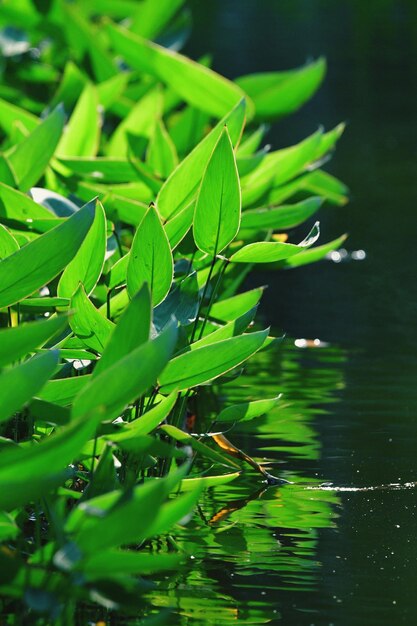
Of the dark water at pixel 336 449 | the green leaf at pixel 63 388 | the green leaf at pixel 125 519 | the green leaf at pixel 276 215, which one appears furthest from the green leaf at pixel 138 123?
the green leaf at pixel 125 519

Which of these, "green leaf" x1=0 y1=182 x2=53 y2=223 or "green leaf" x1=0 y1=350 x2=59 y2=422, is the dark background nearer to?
"green leaf" x1=0 y1=350 x2=59 y2=422

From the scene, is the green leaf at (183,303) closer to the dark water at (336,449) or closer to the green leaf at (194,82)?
the dark water at (336,449)

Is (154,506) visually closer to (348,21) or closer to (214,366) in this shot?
(214,366)

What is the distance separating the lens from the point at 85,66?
247 cm

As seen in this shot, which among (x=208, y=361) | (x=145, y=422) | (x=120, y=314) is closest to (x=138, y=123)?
(x=120, y=314)

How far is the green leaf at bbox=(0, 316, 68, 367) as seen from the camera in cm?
87

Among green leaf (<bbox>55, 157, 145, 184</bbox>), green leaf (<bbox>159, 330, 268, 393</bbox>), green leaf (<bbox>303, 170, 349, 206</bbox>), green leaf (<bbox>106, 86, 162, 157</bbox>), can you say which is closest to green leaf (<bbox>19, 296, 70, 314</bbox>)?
green leaf (<bbox>159, 330, 268, 393</bbox>)

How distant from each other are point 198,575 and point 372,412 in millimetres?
665

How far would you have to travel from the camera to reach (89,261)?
1138 millimetres

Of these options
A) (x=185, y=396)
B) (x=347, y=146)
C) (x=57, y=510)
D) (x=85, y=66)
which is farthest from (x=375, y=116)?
(x=57, y=510)

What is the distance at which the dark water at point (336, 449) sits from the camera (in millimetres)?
1098

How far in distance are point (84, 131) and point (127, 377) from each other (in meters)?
1.14

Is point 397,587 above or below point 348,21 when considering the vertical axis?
above

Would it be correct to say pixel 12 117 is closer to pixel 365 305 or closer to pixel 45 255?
pixel 365 305
